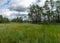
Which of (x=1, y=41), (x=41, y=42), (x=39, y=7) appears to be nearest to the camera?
(x=41, y=42)

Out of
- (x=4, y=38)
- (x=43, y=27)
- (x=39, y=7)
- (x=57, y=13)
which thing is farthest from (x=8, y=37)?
(x=39, y=7)

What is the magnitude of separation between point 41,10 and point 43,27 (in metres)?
24.5

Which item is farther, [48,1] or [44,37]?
[48,1]

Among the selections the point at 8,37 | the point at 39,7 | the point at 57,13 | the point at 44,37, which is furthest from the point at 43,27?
the point at 39,7

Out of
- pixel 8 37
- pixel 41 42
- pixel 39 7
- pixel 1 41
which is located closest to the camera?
pixel 41 42

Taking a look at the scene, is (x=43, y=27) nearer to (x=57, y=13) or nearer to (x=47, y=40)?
(x=47, y=40)

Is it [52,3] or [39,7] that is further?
[39,7]

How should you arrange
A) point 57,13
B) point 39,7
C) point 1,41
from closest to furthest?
point 1,41 < point 57,13 < point 39,7

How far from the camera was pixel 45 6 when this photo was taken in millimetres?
26328

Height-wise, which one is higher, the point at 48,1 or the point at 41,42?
the point at 48,1

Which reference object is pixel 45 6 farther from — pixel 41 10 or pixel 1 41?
pixel 1 41

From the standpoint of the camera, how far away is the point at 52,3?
25.9 meters

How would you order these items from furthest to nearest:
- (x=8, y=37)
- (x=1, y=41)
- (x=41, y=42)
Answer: (x=8, y=37)
(x=1, y=41)
(x=41, y=42)

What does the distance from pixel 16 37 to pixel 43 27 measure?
2.87 feet
